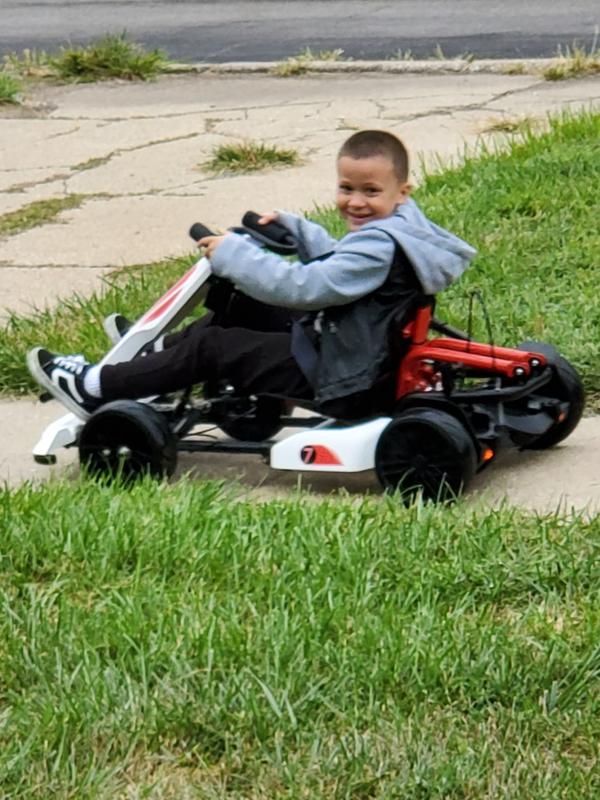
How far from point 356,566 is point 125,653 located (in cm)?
60

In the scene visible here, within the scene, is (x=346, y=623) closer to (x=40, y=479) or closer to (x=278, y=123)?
(x=40, y=479)

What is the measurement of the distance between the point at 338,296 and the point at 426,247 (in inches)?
10.6

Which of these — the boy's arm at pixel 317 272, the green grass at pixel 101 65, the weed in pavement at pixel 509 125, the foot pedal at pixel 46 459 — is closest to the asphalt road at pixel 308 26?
the green grass at pixel 101 65

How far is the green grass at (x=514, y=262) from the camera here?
5340 millimetres

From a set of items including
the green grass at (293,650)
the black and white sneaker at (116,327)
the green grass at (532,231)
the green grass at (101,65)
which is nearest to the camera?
the green grass at (293,650)

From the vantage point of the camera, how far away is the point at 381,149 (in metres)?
4.30

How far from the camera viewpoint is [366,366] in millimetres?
4258

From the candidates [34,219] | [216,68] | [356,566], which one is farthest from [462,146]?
[356,566]

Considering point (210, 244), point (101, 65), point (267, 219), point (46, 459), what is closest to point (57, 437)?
point (46, 459)

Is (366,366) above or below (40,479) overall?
above

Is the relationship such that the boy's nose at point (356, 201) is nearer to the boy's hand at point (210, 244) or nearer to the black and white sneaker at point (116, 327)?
the boy's hand at point (210, 244)

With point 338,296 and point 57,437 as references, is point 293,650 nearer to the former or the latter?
point 338,296

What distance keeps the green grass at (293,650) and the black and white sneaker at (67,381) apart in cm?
66

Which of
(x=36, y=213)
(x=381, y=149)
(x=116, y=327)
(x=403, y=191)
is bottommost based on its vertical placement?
(x=36, y=213)
